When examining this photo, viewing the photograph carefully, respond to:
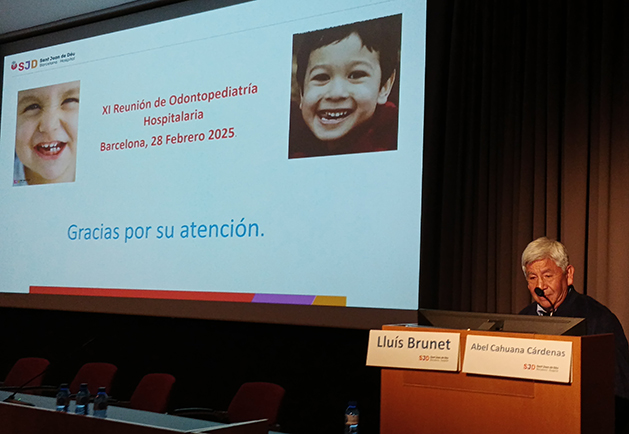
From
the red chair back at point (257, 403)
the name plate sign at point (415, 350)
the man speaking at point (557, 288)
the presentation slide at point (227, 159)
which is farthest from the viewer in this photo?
the presentation slide at point (227, 159)

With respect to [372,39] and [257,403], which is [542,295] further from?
[372,39]

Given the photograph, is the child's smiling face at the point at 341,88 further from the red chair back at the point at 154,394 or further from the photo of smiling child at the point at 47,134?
the photo of smiling child at the point at 47,134

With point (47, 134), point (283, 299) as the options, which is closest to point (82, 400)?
point (283, 299)

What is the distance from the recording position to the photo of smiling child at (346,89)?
3.85m

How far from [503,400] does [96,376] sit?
3.44 metres

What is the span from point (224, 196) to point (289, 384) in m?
1.35

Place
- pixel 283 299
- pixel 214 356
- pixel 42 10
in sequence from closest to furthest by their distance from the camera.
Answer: pixel 283 299, pixel 214 356, pixel 42 10

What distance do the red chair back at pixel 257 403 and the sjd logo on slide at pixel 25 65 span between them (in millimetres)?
3626

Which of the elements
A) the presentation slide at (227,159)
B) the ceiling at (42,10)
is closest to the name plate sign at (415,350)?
the presentation slide at (227,159)

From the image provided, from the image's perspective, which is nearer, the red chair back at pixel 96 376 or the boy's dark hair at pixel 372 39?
the boy's dark hair at pixel 372 39

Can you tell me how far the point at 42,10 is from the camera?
537cm

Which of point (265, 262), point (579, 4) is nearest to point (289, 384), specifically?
point (265, 262)

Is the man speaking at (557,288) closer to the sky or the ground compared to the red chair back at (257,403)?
closer to the sky

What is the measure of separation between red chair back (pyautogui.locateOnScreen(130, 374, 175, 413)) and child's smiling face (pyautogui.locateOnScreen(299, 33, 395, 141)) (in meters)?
1.79
